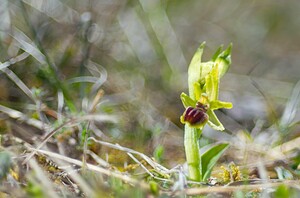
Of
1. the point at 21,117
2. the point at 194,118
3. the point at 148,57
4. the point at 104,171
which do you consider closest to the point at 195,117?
the point at 194,118

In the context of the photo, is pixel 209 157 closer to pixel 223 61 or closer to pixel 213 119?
pixel 213 119

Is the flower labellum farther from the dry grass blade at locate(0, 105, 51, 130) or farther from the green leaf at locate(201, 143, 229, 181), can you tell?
the dry grass blade at locate(0, 105, 51, 130)

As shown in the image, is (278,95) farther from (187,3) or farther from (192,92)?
(192,92)

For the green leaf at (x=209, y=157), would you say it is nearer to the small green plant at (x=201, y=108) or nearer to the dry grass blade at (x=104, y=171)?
the small green plant at (x=201, y=108)

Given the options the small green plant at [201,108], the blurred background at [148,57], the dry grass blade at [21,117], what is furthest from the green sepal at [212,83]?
the dry grass blade at [21,117]

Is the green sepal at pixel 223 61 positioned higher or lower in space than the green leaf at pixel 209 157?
higher

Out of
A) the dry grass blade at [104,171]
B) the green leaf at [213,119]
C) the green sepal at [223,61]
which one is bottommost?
the dry grass blade at [104,171]

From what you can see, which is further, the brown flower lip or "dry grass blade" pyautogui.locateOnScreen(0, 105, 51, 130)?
"dry grass blade" pyautogui.locateOnScreen(0, 105, 51, 130)

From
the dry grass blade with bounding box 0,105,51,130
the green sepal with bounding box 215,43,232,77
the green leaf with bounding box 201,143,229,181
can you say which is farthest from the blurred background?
the green sepal with bounding box 215,43,232,77
